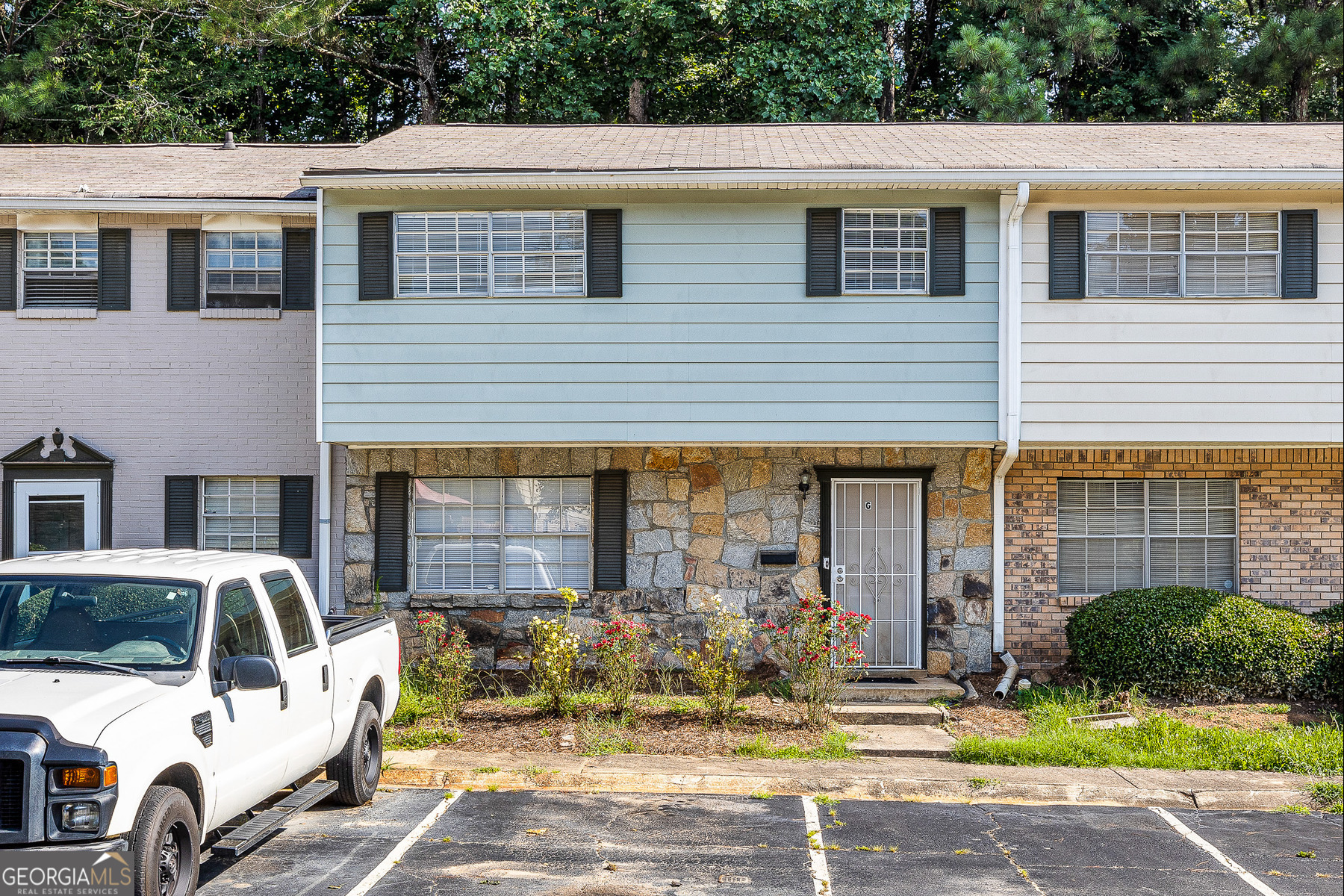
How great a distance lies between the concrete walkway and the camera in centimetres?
800

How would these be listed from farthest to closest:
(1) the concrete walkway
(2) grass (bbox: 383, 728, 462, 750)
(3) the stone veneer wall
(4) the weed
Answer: (3) the stone veneer wall < (2) grass (bbox: 383, 728, 462, 750) < (1) the concrete walkway < (4) the weed

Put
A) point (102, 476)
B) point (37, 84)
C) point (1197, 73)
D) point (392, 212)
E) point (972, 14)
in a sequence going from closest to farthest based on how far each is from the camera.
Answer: point (392, 212) → point (102, 476) → point (37, 84) → point (1197, 73) → point (972, 14)

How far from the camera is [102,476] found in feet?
40.1

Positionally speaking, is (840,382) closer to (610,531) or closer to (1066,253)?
(1066,253)

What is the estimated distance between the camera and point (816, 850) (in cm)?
673

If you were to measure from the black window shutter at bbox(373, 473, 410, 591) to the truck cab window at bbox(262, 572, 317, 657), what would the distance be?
493 cm

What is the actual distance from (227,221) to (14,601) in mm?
7513

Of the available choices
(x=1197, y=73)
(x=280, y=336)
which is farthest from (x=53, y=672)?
(x=1197, y=73)

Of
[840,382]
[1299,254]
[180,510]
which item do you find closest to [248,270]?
[180,510]

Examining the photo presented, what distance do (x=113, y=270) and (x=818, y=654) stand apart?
8.92 metres

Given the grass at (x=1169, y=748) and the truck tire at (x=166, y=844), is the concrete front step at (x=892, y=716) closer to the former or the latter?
the grass at (x=1169, y=748)

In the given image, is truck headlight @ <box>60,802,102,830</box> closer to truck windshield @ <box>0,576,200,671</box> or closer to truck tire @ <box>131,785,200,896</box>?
truck tire @ <box>131,785,200,896</box>

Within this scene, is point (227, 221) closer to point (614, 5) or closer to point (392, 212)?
point (392, 212)

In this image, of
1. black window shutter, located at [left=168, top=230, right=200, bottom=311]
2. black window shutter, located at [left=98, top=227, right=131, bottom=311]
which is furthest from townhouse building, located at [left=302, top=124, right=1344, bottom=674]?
black window shutter, located at [left=98, top=227, right=131, bottom=311]
